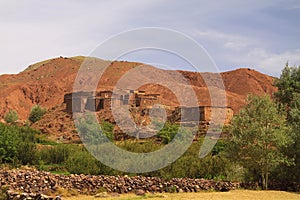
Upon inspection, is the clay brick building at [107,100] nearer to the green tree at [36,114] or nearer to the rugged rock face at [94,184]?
the green tree at [36,114]

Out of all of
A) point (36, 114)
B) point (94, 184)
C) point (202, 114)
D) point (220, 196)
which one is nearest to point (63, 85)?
point (36, 114)

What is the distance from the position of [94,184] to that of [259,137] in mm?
9618

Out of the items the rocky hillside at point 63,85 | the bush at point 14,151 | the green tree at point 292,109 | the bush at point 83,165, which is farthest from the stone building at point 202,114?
the bush at point 83,165

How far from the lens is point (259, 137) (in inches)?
916

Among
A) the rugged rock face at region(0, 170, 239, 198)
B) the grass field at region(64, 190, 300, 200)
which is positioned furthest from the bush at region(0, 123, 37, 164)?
the grass field at region(64, 190, 300, 200)

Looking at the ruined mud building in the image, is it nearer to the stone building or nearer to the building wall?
the stone building

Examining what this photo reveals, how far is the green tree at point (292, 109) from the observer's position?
77.1ft

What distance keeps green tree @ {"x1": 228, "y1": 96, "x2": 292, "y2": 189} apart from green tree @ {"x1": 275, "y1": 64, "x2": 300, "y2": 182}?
0.50 meters

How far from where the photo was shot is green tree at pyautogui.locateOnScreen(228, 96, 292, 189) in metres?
23.1

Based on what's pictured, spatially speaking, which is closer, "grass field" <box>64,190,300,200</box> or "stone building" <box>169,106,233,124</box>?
"grass field" <box>64,190,300,200</box>

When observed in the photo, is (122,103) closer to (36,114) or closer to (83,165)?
(36,114)

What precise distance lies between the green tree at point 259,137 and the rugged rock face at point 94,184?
217 centimetres

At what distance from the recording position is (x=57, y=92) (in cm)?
12000

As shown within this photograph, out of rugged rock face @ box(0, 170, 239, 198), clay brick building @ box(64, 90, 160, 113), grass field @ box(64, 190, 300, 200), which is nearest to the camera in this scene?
grass field @ box(64, 190, 300, 200)
